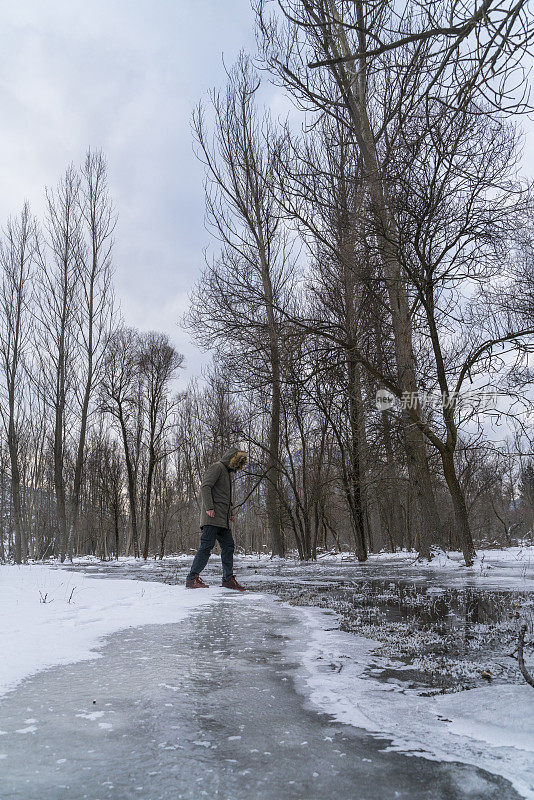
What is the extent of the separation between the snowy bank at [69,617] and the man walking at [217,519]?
39 centimetres

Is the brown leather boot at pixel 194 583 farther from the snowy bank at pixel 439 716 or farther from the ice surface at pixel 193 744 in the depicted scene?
the snowy bank at pixel 439 716

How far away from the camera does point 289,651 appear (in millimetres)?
3027

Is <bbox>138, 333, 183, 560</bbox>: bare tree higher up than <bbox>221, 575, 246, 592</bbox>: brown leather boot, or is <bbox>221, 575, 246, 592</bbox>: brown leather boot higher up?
Result: <bbox>138, 333, 183, 560</bbox>: bare tree

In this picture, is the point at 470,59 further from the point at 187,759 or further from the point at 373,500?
the point at 373,500

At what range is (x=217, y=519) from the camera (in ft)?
22.6

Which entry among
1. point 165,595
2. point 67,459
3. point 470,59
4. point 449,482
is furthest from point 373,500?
point 67,459

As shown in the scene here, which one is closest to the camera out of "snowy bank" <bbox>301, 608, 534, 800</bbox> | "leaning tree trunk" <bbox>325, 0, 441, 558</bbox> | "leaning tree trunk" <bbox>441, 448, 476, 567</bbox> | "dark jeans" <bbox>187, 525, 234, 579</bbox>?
"snowy bank" <bbox>301, 608, 534, 800</bbox>

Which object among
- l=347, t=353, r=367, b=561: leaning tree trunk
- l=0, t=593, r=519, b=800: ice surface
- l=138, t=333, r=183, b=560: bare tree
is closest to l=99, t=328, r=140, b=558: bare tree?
l=138, t=333, r=183, b=560: bare tree

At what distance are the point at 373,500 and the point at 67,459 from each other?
981 inches

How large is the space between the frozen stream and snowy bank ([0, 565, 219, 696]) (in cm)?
30

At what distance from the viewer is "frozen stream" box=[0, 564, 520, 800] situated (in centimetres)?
132

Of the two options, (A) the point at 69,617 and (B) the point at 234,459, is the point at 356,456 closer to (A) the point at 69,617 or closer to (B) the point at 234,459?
(B) the point at 234,459

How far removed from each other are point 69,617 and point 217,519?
2758 mm

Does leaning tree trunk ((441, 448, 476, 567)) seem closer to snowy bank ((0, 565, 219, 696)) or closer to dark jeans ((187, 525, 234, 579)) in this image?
dark jeans ((187, 525, 234, 579))
